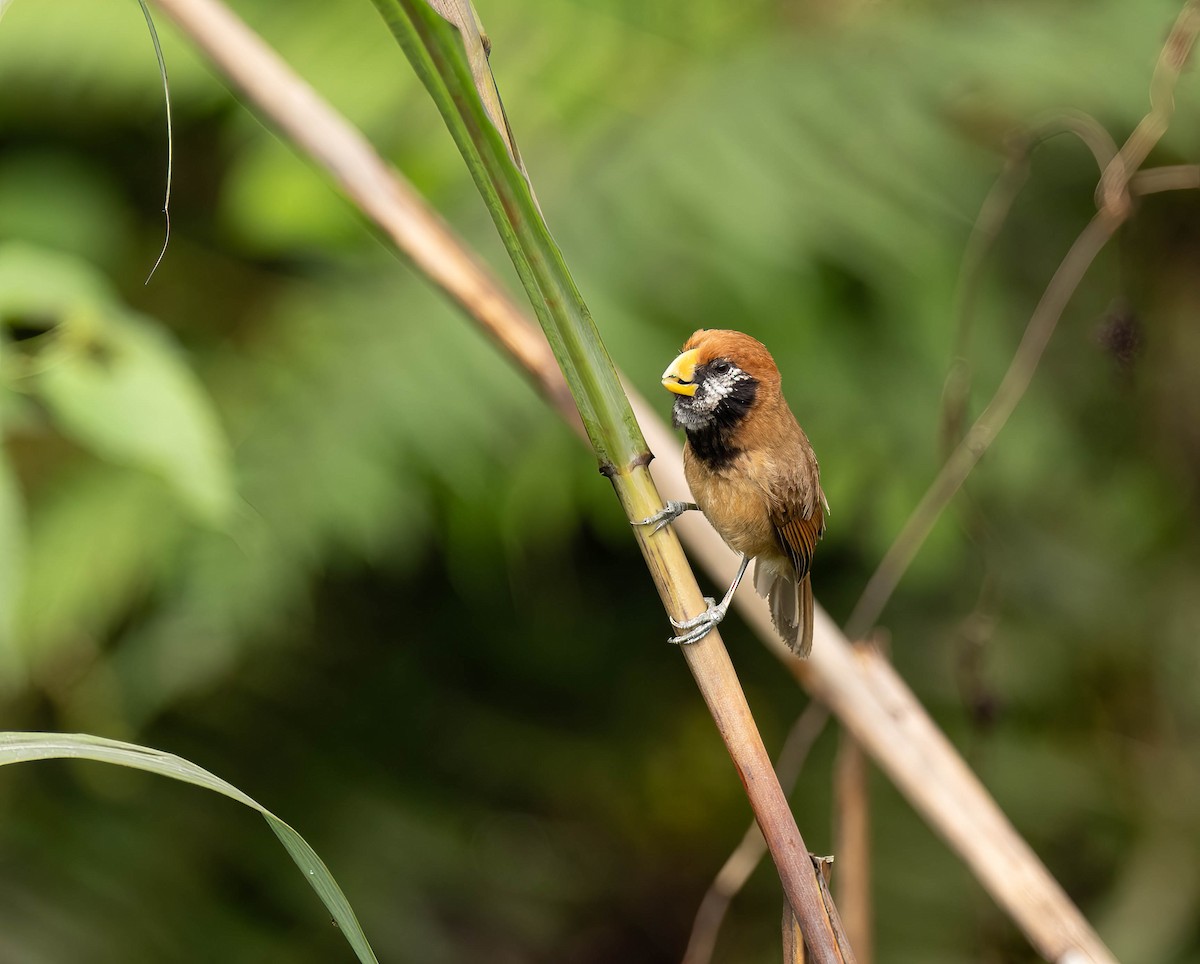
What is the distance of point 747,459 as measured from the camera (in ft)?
3.57

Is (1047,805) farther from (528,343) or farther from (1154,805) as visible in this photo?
(528,343)

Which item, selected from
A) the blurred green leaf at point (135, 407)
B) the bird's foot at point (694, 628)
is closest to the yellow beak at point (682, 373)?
the bird's foot at point (694, 628)

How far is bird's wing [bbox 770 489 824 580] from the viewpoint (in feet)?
3.66

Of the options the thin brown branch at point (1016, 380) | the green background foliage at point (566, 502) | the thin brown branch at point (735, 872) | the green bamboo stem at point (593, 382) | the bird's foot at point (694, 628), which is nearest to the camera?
the green bamboo stem at point (593, 382)

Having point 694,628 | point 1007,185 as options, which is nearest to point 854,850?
point 694,628

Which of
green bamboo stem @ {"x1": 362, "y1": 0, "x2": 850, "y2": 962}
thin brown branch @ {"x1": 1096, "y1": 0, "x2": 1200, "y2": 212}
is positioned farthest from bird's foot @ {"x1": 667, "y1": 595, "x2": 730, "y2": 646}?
thin brown branch @ {"x1": 1096, "y1": 0, "x2": 1200, "y2": 212}

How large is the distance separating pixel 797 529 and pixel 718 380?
203 millimetres

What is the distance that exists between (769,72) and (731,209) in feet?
1.30

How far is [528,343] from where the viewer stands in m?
0.94

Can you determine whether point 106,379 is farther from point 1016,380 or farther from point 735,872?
point 1016,380

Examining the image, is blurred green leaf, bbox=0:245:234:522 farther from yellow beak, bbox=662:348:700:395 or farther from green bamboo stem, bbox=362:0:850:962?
green bamboo stem, bbox=362:0:850:962

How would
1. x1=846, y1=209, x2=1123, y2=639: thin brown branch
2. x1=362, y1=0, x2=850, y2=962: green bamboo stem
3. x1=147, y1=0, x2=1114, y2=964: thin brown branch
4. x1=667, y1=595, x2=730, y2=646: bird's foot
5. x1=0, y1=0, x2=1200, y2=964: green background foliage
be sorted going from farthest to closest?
x1=0, y1=0, x2=1200, y2=964: green background foliage
x1=846, y1=209, x2=1123, y2=639: thin brown branch
x1=147, y1=0, x2=1114, y2=964: thin brown branch
x1=667, y1=595, x2=730, y2=646: bird's foot
x1=362, y1=0, x2=850, y2=962: green bamboo stem

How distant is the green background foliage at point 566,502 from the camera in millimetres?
1959

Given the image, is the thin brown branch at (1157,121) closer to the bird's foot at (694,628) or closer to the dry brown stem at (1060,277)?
the dry brown stem at (1060,277)
